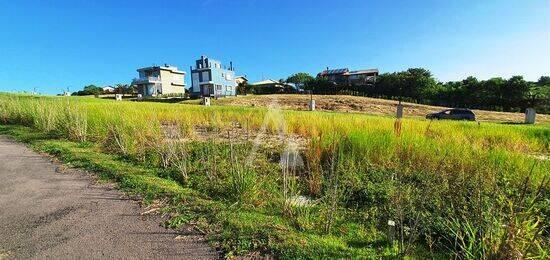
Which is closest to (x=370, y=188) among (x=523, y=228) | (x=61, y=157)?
(x=523, y=228)

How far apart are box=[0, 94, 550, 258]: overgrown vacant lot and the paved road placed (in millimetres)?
333

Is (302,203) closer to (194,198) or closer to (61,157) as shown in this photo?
(194,198)

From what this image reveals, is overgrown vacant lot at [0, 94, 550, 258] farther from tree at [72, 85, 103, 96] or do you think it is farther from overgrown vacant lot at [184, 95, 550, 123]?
tree at [72, 85, 103, 96]

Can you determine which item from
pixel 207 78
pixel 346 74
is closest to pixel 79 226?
pixel 207 78

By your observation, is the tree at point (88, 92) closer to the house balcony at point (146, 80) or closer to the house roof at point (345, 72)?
the house balcony at point (146, 80)

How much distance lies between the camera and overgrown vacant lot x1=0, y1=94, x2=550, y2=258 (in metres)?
3.27

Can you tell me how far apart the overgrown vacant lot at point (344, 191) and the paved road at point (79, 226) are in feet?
1.09

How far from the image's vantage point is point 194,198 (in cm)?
460

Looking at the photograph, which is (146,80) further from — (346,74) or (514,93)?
(514,93)

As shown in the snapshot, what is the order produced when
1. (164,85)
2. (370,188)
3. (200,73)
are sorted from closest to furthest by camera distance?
(370,188) → (200,73) → (164,85)

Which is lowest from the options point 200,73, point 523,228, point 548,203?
point 548,203

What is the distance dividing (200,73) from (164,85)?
10.4 m

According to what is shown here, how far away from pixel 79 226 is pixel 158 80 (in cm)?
6825

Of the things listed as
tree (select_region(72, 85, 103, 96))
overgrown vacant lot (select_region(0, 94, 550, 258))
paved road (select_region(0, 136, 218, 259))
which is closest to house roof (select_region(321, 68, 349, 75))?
tree (select_region(72, 85, 103, 96))
